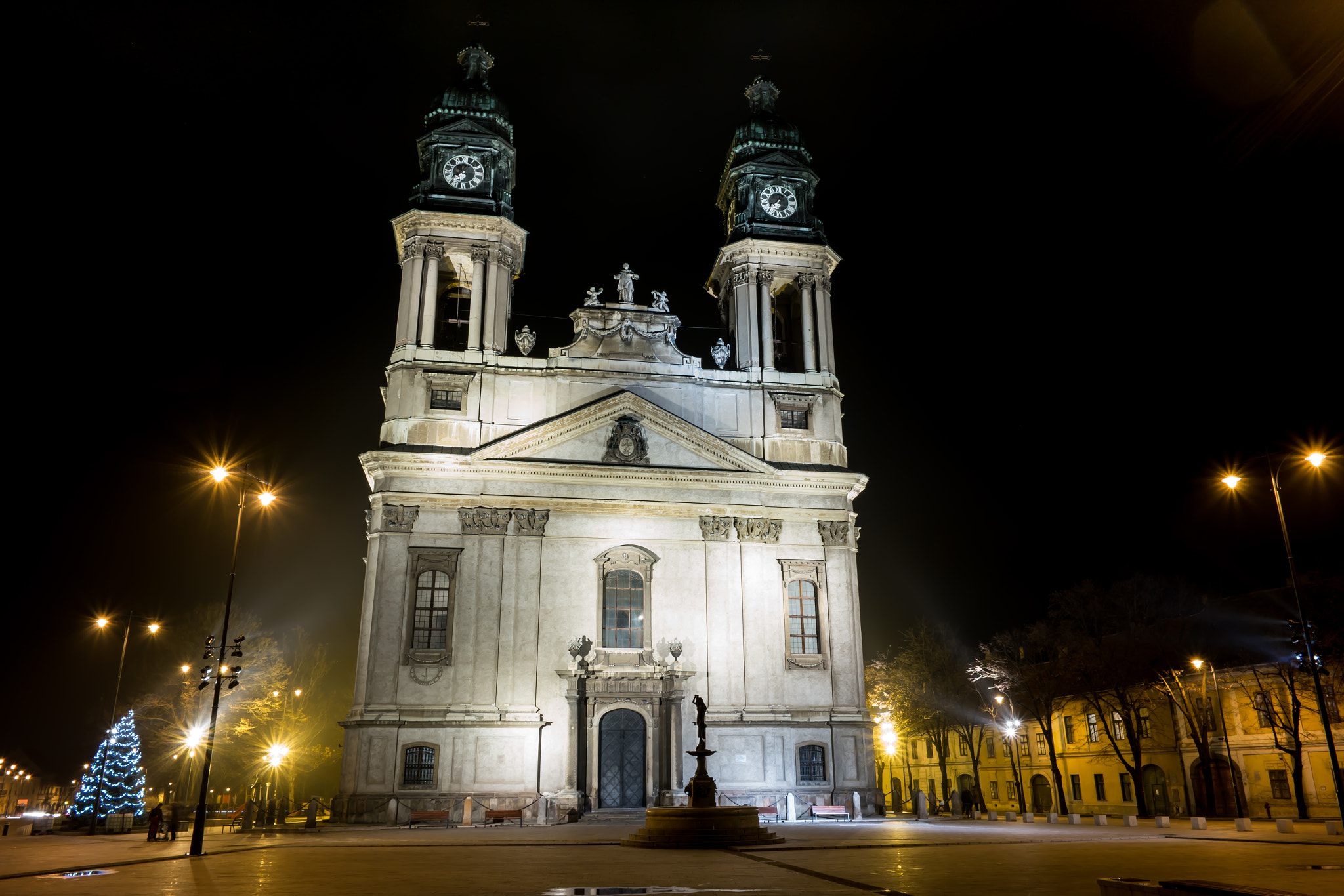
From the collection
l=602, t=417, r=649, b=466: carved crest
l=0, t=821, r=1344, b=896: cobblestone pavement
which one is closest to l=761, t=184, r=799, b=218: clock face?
l=602, t=417, r=649, b=466: carved crest

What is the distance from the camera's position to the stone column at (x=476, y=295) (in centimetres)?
3662

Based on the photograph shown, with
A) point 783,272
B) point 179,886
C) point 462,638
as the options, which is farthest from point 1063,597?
point 179,886

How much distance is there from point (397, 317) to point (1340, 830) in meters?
33.5

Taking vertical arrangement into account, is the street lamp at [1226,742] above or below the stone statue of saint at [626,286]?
below

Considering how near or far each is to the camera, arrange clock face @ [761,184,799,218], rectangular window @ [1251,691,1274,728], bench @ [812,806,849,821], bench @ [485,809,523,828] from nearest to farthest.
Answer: bench @ [485,809,523,828], bench @ [812,806,849,821], rectangular window @ [1251,691,1274,728], clock face @ [761,184,799,218]

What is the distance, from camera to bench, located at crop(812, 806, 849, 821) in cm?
3136

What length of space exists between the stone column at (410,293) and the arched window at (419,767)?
14848 millimetres

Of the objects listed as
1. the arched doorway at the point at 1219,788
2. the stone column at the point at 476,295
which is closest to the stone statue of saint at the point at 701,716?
the stone column at the point at 476,295

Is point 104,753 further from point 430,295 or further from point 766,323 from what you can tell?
point 766,323

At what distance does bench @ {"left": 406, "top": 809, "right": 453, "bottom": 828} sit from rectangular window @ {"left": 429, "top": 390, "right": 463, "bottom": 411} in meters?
14.0

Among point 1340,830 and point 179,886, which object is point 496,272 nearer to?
point 179,886

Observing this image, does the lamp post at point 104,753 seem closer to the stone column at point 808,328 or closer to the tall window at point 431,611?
the tall window at point 431,611

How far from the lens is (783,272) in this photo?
40156 mm

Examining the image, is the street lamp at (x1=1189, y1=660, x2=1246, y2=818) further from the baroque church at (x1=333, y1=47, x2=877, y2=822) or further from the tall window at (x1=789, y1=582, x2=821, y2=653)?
the baroque church at (x1=333, y1=47, x2=877, y2=822)
